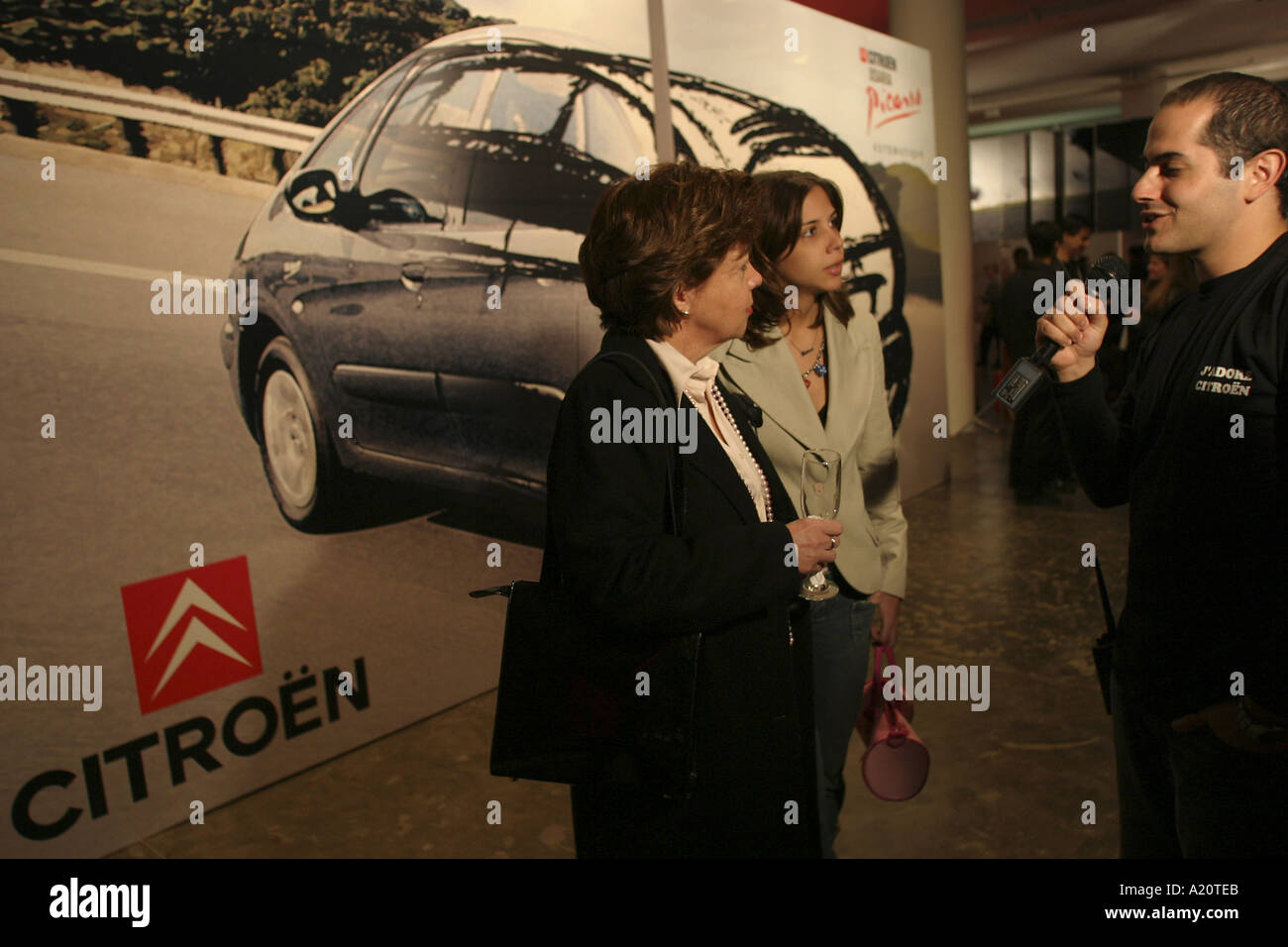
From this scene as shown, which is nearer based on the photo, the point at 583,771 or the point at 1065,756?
the point at 583,771

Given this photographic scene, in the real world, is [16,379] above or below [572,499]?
above

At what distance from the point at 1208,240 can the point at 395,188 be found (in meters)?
2.42

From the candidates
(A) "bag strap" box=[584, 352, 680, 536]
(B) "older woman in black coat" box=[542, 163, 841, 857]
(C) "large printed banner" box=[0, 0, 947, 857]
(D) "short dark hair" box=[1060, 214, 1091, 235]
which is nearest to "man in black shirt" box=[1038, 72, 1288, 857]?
(B) "older woman in black coat" box=[542, 163, 841, 857]

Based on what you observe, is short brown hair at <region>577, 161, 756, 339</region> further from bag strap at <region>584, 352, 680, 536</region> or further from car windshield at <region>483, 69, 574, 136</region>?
car windshield at <region>483, 69, 574, 136</region>

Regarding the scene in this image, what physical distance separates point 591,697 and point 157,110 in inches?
83.0

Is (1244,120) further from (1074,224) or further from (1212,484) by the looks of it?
(1074,224)

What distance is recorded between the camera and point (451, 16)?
3.12m

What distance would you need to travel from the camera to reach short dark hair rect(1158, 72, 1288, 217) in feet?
4.25

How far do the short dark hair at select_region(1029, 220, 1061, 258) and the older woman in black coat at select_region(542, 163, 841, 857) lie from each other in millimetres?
5095

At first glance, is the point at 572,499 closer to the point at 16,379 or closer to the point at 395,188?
the point at 16,379

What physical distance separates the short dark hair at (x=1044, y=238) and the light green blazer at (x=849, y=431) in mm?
4371

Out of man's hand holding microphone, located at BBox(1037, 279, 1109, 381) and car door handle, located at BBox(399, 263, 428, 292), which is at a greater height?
car door handle, located at BBox(399, 263, 428, 292)
